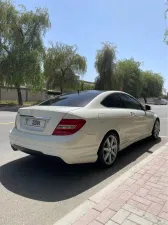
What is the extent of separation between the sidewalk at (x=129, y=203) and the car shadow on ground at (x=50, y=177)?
1.45 ft

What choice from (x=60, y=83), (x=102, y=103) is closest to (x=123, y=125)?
(x=102, y=103)

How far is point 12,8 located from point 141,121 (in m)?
22.2

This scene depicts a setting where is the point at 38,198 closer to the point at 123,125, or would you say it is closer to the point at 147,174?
the point at 147,174

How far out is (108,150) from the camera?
4.25 meters

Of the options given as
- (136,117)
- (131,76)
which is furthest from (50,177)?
→ (131,76)

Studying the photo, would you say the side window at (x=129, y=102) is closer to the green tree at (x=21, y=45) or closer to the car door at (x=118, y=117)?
the car door at (x=118, y=117)

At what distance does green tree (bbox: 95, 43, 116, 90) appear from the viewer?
113 ft

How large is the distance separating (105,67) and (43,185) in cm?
3288

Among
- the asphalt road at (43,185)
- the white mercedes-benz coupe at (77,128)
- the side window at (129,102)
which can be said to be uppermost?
the side window at (129,102)

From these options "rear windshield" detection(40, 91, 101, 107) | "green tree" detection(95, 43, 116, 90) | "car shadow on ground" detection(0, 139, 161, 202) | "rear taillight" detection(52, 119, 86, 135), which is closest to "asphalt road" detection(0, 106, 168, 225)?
"car shadow on ground" detection(0, 139, 161, 202)

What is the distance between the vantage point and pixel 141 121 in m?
5.62

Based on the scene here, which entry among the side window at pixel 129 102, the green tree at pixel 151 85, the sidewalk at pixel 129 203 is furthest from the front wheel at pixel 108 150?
the green tree at pixel 151 85

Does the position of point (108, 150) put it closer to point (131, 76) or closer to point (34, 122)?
point (34, 122)

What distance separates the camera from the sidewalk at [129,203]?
2473 mm
